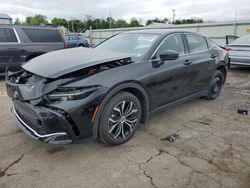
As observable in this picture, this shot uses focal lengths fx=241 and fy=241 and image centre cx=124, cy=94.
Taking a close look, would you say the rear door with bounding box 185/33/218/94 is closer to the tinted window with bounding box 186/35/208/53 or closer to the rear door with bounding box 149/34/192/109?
the tinted window with bounding box 186/35/208/53

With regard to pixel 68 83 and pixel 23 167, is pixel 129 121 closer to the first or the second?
pixel 68 83

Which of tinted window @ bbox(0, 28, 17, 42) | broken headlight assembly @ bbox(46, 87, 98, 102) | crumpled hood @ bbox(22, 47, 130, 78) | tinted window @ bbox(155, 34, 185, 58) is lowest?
broken headlight assembly @ bbox(46, 87, 98, 102)

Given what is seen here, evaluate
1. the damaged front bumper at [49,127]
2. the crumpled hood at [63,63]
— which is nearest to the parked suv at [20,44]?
the crumpled hood at [63,63]

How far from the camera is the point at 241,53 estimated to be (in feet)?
29.0

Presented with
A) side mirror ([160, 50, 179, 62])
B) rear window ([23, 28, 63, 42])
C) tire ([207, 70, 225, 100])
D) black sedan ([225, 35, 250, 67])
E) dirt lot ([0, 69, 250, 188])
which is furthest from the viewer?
black sedan ([225, 35, 250, 67])

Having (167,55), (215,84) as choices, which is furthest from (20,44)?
(215,84)

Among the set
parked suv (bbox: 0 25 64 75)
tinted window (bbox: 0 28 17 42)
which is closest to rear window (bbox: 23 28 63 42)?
parked suv (bbox: 0 25 64 75)

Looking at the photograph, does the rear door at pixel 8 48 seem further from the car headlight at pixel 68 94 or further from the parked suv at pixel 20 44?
the car headlight at pixel 68 94

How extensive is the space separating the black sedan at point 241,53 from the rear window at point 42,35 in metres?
6.05

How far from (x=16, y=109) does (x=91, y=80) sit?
4.20 ft

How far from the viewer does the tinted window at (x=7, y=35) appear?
23.7 feet

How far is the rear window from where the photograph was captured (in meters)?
7.75

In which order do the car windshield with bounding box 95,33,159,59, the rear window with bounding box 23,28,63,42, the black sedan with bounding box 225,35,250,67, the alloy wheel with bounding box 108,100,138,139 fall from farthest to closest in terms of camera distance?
the black sedan with bounding box 225,35,250,67 → the rear window with bounding box 23,28,63,42 → the car windshield with bounding box 95,33,159,59 → the alloy wheel with bounding box 108,100,138,139

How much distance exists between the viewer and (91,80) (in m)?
2.92
